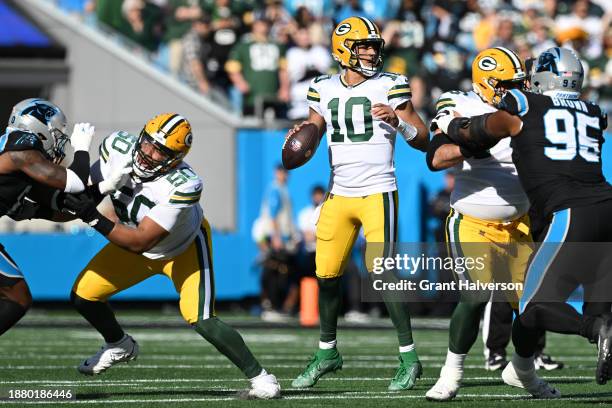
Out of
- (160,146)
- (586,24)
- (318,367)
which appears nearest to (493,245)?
(318,367)

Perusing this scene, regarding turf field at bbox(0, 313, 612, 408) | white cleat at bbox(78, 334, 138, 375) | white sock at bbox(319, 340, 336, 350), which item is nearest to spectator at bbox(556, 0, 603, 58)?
turf field at bbox(0, 313, 612, 408)

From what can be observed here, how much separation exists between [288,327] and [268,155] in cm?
292

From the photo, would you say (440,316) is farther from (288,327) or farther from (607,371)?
(607,371)

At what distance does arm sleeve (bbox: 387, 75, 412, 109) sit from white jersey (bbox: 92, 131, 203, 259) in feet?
4.09

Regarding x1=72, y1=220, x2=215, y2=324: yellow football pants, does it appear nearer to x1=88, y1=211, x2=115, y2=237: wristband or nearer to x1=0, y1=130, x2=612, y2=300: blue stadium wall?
x1=88, y1=211, x2=115, y2=237: wristband

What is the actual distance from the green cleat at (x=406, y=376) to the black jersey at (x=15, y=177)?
6.96ft

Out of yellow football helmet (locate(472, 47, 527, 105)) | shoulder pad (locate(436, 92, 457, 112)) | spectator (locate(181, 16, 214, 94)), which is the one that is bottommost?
spectator (locate(181, 16, 214, 94))

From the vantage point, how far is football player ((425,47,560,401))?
6.31 m

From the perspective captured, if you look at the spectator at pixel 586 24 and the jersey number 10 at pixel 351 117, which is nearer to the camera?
the jersey number 10 at pixel 351 117

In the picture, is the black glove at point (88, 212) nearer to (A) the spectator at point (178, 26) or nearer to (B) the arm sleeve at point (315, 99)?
(B) the arm sleeve at point (315, 99)

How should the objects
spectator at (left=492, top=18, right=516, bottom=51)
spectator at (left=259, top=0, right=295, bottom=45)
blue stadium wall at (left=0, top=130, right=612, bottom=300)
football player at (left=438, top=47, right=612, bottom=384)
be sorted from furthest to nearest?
spectator at (left=259, top=0, right=295, bottom=45) → spectator at (left=492, top=18, right=516, bottom=51) → blue stadium wall at (left=0, top=130, right=612, bottom=300) → football player at (left=438, top=47, right=612, bottom=384)

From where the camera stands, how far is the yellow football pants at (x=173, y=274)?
6.20 meters

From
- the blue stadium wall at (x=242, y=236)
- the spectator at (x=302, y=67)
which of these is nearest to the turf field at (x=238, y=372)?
the blue stadium wall at (x=242, y=236)

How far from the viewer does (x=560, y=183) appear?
5.64 metres
